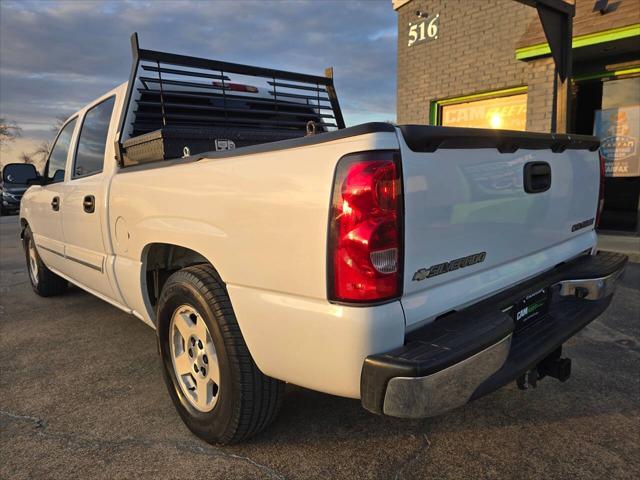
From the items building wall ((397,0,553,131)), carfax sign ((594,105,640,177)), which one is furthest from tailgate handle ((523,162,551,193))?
carfax sign ((594,105,640,177))

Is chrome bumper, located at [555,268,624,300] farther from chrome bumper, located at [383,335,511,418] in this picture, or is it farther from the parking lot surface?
chrome bumper, located at [383,335,511,418]

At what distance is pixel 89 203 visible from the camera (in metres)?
3.43

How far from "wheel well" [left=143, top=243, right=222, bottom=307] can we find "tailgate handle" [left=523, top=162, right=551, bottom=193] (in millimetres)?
1747

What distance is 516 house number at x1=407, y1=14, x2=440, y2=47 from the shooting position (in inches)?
409

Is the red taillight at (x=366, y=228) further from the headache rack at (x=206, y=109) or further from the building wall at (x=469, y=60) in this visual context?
the building wall at (x=469, y=60)

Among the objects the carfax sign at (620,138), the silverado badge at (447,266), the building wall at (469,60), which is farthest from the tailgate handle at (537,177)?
the carfax sign at (620,138)

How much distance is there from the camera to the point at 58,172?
14.9 feet

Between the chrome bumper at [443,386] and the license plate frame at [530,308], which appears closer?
the chrome bumper at [443,386]

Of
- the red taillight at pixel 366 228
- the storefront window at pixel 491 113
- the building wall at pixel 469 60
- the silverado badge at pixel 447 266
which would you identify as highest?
the building wall at pixel 469 60

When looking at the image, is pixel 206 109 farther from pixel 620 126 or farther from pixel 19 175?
pixel 620 126

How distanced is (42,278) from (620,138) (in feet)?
31.5

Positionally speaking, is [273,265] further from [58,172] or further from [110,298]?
[58,172]

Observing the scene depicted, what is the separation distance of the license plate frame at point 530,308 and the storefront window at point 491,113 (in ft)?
25.1

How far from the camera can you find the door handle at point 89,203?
3367mm
